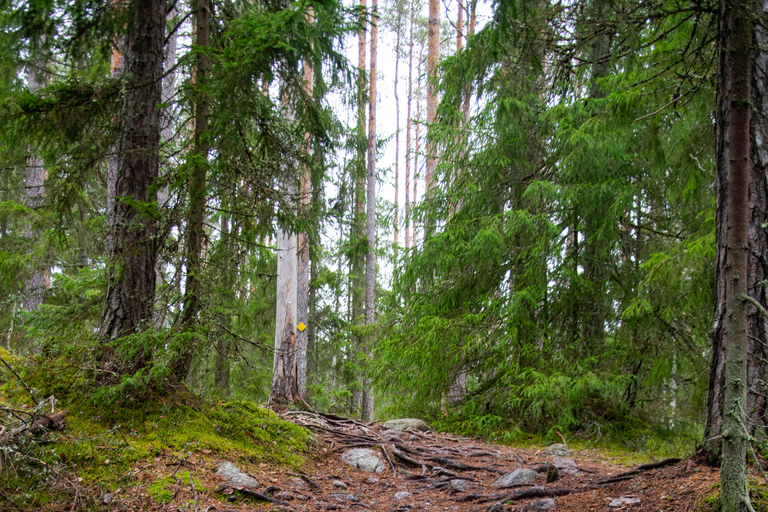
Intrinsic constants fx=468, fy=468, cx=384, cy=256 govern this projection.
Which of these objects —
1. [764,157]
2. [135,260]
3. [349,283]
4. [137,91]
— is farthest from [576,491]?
[349,283]

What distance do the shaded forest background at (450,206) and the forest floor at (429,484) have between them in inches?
29.8

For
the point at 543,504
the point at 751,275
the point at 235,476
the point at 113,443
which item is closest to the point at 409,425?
the point at 235,476

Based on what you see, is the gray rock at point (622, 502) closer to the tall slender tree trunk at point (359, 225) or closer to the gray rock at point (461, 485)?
the gray rock at point (461, 485)

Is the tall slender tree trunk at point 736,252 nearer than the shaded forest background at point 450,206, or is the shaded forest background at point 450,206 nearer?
the tall slender tree trunk at point 736,252

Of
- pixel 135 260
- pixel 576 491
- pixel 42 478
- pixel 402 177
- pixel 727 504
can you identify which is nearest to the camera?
pixel 727 504

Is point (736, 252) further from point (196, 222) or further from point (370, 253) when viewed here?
point (370, 253)

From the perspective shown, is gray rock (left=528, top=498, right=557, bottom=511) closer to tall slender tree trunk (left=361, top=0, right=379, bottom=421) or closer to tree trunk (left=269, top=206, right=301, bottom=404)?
tree trunk (left=269, top=206, right=301, bottom=404)

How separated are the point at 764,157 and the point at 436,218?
6494mm

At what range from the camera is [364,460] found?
5.66m

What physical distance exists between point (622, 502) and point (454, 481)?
196 centimetres

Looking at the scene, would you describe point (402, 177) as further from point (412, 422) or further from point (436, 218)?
point (412, 422)

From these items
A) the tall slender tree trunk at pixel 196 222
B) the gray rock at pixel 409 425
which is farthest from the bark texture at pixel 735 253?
the gray rock at pixel 409 425

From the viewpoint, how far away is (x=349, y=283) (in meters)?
15.6

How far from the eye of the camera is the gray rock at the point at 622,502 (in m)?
3.25
